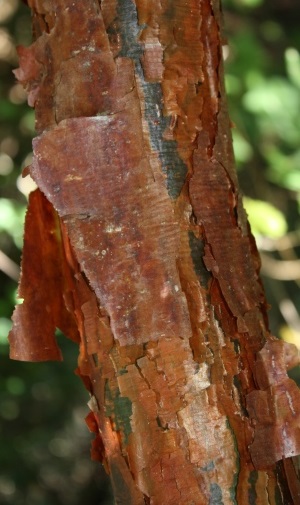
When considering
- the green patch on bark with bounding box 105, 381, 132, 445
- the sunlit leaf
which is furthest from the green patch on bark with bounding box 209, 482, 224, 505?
the sunlit leaf

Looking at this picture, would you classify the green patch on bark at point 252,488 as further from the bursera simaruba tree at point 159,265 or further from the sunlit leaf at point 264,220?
the sunlit leaf at point 264,220

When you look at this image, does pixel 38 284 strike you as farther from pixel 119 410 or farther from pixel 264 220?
pixel 264 220

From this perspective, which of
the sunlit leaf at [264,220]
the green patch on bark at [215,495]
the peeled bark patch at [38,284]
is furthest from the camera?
the sunlit leaf at [264,220]

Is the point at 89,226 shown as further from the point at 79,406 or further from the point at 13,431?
the point at 79,406

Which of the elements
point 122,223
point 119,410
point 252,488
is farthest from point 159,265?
point 252,488

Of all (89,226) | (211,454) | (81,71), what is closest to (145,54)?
(81,71)

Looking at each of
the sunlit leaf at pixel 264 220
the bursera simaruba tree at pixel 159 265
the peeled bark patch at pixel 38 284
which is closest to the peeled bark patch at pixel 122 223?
the bursera simaruba tree at pixel 159 265

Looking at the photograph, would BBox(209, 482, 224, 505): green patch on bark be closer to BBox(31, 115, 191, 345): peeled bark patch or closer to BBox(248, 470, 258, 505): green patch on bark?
BBox(248, 470, 258, 505): green patch on bark
